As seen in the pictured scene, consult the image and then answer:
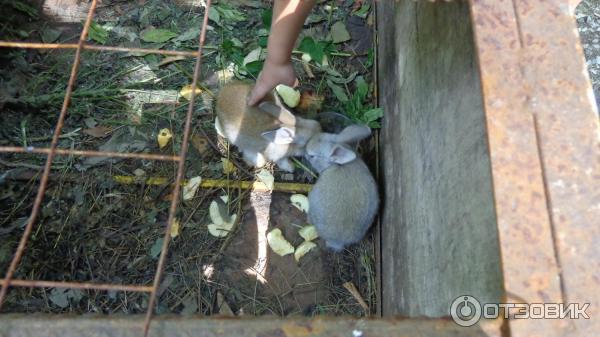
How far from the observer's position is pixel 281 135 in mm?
3092

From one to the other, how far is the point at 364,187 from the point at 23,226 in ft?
7.32

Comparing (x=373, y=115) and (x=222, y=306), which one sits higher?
(x=373, y=115)

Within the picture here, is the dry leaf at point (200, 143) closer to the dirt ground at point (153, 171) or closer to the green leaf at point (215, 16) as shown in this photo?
the dirt ground at point (153, 171)

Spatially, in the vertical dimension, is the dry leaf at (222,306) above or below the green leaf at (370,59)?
below

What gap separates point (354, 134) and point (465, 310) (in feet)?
5.82

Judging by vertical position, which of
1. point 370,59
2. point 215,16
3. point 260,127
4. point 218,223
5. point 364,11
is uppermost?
point 364,11

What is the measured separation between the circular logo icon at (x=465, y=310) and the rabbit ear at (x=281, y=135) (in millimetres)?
1786

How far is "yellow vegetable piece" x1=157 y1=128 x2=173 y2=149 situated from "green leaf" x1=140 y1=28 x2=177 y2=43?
836mm

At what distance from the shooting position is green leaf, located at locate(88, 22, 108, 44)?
11.8 ft

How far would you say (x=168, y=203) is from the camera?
10.2ft

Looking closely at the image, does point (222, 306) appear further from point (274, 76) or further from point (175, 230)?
point (274, 76)

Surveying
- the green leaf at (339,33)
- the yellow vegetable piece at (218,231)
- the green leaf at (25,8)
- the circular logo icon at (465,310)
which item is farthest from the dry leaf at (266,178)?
the green leaf at (25,8)

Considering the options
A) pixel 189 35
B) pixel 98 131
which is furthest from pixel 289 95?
pixel 98 131

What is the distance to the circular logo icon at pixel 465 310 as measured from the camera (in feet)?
4.39
